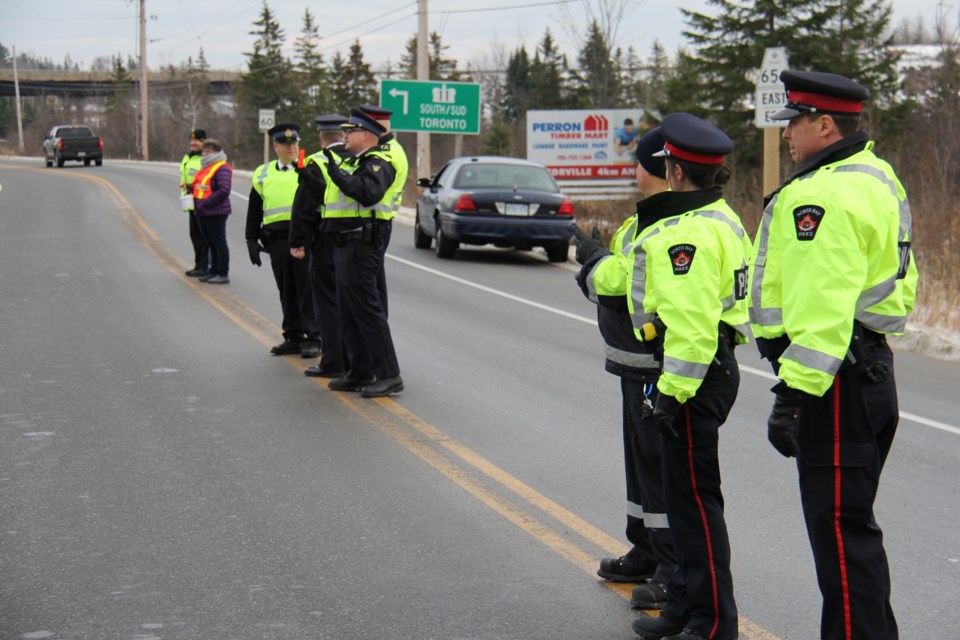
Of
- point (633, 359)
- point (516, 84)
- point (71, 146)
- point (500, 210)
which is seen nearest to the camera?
point (633, 359)

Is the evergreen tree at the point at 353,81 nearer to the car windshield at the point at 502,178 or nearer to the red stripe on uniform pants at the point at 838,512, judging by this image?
the car windshield at the point at 502,178

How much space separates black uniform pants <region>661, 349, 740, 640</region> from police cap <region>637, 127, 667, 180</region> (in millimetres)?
732

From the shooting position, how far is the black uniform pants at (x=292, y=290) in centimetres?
1066

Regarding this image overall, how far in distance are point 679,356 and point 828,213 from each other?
75 cm

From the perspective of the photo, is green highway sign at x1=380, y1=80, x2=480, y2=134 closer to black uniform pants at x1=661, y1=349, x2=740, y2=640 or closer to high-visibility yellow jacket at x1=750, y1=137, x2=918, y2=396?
black uniform pants at x1=661, y1=349, x2=740, y2=640

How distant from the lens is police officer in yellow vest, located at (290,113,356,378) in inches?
367

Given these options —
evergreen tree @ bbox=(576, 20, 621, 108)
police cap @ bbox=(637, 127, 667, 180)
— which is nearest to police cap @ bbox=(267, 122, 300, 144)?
police cap @ bbox=(637, 127, 667, 180)

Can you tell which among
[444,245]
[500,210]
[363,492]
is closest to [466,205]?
[500,210]

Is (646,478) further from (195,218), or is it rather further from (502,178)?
(502,178)

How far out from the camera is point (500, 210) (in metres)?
18.7

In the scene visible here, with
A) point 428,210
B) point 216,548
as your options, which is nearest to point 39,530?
point 216,548

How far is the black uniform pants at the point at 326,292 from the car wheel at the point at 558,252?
971 centimetres

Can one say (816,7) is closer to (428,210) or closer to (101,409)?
(428,210)

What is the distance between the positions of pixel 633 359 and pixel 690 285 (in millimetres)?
591
